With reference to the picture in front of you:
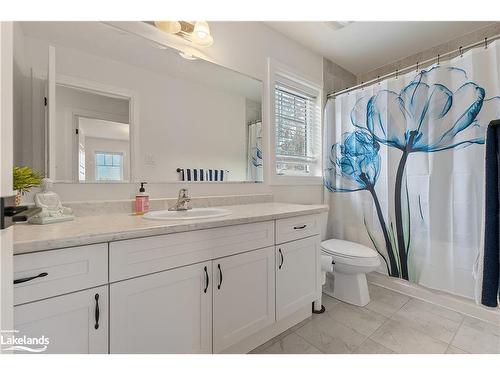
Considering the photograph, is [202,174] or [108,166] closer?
[108,166]

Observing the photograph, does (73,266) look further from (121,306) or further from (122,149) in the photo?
(122,149)

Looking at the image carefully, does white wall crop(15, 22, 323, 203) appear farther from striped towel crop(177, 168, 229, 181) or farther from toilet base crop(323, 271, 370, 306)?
toilet base crop(323, 271, 370, 306)

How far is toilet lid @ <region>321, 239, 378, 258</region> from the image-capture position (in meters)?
1.78

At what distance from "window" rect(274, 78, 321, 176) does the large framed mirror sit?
1.51 ft

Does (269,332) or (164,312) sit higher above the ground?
(164,312)

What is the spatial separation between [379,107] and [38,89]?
239 cm

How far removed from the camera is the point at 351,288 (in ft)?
6.11

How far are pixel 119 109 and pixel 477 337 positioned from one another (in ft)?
8.58

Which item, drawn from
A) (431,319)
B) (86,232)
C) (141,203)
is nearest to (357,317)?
(431,319)

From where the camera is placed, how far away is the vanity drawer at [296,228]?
1403mm

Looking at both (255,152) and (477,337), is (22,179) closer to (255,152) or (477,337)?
(255,152)

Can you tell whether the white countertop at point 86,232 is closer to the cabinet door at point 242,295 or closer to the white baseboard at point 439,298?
the cabinet door at point 242,295

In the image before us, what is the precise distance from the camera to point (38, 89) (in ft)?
3.76
